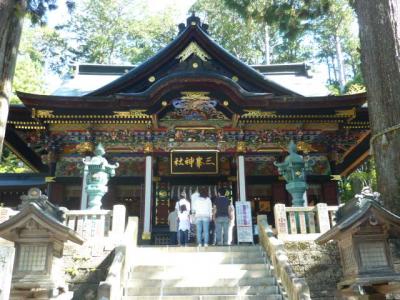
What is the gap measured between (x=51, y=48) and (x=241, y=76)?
21.5 m

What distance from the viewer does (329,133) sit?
12453 millimetres

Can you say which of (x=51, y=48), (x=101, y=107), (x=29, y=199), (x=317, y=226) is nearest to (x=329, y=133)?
(x=317, y=226)

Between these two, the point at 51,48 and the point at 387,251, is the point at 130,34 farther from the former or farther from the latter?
Answer: the point at 387,251

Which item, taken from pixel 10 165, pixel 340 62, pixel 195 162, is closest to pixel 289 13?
pixel 195 162

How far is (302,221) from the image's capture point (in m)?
8.61

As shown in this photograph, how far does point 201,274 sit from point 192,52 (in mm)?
7339

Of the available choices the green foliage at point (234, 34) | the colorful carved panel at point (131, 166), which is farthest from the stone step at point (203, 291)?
the green foliage at point (234, 34)

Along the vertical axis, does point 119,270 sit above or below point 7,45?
below

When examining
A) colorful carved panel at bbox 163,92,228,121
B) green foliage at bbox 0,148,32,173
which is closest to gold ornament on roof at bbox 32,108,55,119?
colorful carved panel at bbox 163,92,228,121

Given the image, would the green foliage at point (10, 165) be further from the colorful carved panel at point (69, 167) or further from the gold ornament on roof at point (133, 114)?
the gold ornament on roof at point (133, 114)

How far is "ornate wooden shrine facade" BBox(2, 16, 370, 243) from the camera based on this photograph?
1127 centimetres

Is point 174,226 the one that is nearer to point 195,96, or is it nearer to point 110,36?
point 195,96

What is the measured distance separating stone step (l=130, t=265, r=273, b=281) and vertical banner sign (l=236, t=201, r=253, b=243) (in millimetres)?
2326

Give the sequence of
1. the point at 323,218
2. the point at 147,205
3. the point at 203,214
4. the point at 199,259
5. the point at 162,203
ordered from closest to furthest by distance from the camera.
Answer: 1. the point at 199,259
2. the point at 323,218
3. the point at 203,214
4. the point at 147,205
5. the point at 162,203
